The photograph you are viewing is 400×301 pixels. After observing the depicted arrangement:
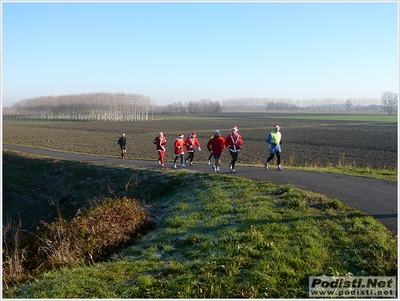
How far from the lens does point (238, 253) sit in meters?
6.36

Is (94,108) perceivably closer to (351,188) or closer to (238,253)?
(351,188)

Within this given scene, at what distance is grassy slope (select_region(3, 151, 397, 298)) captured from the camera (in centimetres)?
542

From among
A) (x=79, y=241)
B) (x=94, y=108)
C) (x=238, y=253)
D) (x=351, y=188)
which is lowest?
(x=79, y=241)

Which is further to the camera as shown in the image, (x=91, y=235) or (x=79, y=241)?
(x=91, y=235)

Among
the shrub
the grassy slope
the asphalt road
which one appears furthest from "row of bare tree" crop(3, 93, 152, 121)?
the grassy slope

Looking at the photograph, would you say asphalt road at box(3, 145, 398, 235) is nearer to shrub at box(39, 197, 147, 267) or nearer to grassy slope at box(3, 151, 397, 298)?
grassy slope at box(3, 151, 397, 298)

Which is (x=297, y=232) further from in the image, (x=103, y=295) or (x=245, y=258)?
(x=103, y=295)

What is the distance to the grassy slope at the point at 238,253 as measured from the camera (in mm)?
5422

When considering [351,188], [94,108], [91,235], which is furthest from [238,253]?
[94,108]

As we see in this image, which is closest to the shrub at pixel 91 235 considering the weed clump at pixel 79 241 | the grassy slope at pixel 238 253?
the weed clump at pixel 79 241

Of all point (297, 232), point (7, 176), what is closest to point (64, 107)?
point (7, 176)

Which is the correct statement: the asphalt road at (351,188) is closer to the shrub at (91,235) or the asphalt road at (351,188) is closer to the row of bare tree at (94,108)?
the shrub at (91,235)

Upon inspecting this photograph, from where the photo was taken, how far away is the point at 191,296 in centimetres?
520

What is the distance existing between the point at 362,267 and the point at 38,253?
6360mm
